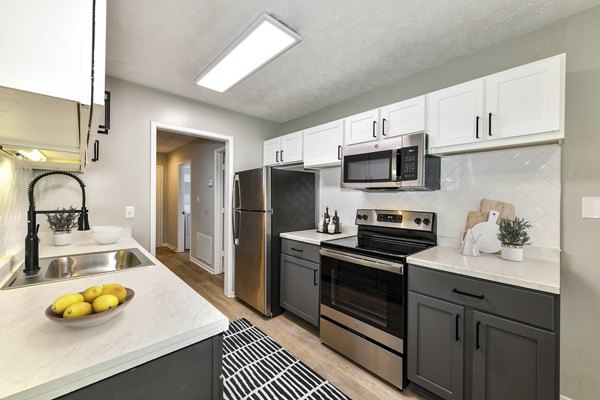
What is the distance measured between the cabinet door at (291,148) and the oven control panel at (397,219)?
3.21ft

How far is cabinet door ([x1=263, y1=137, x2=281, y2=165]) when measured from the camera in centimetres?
323

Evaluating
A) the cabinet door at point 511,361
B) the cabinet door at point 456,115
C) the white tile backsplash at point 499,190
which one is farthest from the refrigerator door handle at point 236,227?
the cabinet door at point 511,361

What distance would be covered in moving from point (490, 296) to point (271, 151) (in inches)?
108

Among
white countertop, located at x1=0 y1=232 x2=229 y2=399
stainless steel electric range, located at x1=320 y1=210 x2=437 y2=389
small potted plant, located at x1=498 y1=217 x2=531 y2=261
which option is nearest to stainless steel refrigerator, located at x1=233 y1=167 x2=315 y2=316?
stainless steel electric range, located at x1=320 y1=210 x2=437 y2=389

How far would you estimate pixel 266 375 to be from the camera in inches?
71.9

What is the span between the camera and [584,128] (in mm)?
1503

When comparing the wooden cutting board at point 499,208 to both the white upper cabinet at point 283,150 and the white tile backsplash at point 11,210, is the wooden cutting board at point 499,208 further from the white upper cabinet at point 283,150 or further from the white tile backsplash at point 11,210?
the white tile backsplash at point 11,210

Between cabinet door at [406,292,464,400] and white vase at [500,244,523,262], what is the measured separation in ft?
1.63

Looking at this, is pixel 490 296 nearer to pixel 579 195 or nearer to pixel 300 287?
pixel 579 195

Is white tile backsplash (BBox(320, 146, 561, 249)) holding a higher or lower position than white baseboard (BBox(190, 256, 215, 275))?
higher

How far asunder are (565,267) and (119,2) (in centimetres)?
318

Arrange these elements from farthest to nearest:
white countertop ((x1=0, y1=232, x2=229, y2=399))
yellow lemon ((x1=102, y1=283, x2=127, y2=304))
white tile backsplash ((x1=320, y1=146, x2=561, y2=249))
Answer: white tile backsplash ((x1=320, y1=146, x2=561, y2=249)) → yellow lemon ((x1=102, y1=283, x2=127, y2=304)) → white countertop ((x1=0, y1=232, x2=229, y2=399))

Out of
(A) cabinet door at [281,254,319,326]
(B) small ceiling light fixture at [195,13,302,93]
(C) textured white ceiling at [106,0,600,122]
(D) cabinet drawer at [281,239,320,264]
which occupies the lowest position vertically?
(A) cabinet door at [281,254,319,326]

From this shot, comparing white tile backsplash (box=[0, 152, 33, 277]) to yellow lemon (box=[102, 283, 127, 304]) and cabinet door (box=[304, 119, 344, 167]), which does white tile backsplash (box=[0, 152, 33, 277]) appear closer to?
yellow lemon (box=[102, 283, 127, 304])
